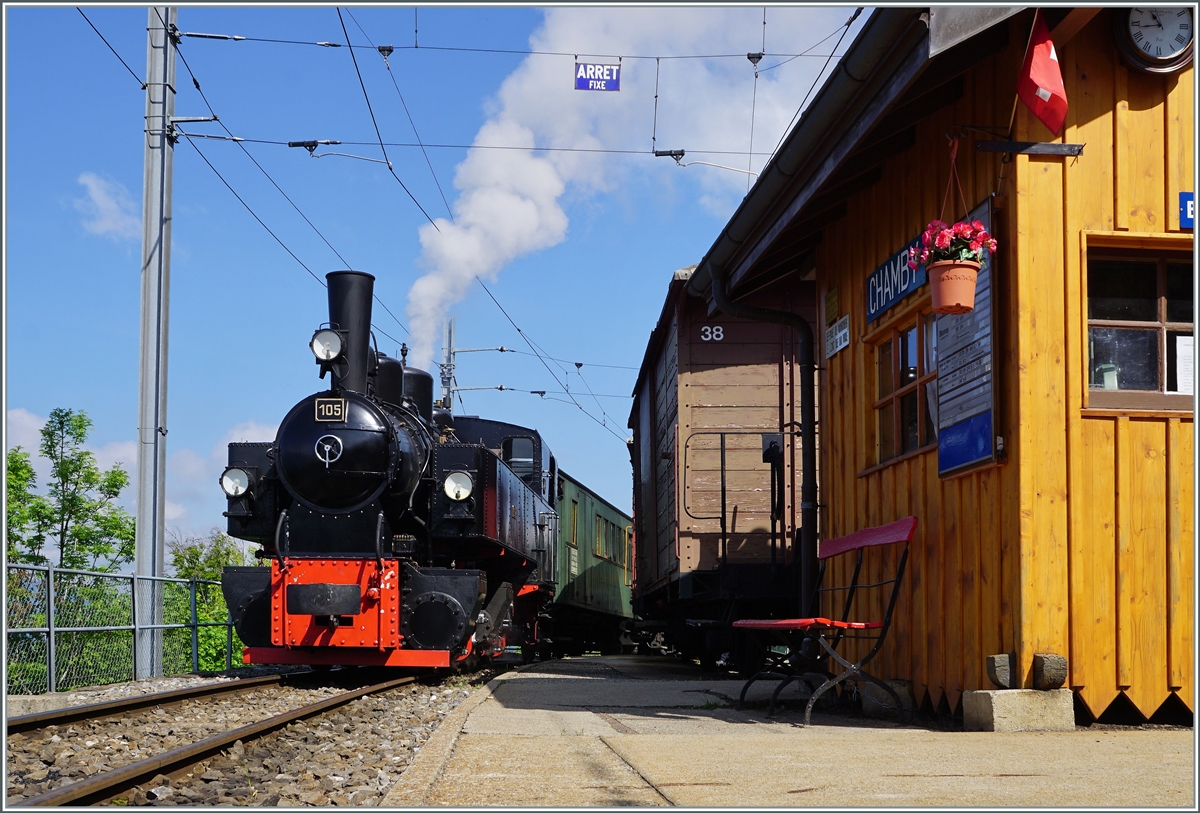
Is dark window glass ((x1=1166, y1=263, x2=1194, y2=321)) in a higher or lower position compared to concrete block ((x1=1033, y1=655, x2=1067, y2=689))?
higher

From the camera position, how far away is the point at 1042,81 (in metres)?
5.91

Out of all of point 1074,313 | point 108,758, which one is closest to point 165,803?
point 108,758

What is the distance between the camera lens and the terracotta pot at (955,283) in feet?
20.3

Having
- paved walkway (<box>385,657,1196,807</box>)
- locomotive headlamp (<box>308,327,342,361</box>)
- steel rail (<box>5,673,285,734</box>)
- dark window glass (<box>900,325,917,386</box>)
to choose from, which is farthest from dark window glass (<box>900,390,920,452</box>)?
locomotive headlamp (<box>308,327,342,361</box>)

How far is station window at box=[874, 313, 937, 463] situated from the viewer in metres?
7.48

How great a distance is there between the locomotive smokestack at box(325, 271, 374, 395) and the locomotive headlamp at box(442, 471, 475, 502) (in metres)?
1.17

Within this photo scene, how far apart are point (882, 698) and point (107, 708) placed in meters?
4.73

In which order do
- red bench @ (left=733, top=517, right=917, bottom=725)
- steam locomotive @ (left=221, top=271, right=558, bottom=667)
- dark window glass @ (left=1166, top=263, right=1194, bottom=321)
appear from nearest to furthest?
1. dark window glass @ (left=1166, top=263, right=1194, bottom=321)
2. red bench @ (left=733, top=517, right=917, bottom=725)
3. steam locomotive @ (left=221, top=271, right=558, bottom=667)

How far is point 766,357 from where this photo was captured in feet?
39.6

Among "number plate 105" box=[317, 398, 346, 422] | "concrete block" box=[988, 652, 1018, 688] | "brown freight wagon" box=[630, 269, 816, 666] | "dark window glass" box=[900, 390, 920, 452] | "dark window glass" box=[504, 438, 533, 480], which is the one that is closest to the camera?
"concrete block" box=[988, 652, 1018, 688]

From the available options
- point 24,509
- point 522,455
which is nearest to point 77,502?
point 24,509

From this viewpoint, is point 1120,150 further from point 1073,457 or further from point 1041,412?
point 1073,457

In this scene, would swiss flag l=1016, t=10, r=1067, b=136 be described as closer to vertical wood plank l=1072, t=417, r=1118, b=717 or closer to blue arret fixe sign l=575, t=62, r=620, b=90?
vertical wood plank l=1072, t=417, r=1118, b=717

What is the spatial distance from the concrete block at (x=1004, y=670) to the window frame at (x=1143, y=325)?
54.0 inches
